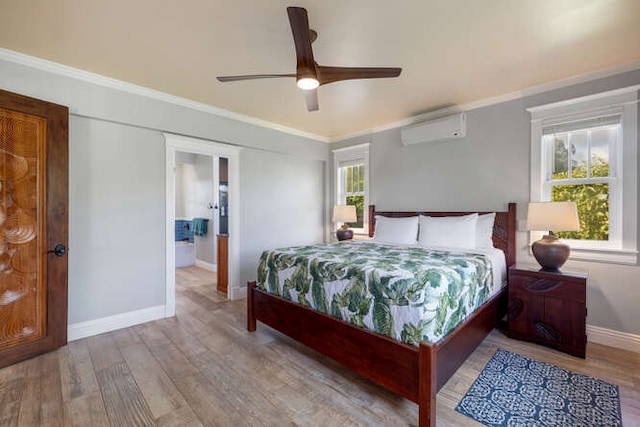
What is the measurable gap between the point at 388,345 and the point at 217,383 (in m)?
1.26

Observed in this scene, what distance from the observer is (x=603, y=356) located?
2379 millimetres

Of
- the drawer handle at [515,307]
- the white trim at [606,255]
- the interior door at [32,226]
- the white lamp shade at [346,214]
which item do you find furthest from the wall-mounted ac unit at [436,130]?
the interior door at [32,226]

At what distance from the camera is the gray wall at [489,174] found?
2.58m

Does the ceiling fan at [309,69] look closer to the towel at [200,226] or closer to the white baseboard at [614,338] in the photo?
the white baseboard at [614,338]

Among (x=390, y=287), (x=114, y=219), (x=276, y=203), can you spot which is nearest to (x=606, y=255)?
(x=390, y=287)

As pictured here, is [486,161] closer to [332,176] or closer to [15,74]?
[332,176]

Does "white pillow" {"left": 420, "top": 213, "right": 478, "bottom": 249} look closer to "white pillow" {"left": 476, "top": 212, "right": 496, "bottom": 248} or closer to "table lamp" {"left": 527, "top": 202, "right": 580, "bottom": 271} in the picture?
"white pillow" {"left": 476, "top": 212, "right": 496, "bottom": 248}

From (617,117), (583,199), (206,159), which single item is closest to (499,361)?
(583,199)

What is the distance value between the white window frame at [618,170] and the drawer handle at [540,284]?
1.93ft

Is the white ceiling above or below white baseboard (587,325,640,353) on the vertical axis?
above

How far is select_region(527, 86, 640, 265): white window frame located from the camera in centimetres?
250

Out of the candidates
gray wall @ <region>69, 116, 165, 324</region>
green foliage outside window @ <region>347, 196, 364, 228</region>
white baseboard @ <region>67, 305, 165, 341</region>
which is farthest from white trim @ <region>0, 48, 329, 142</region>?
white baseboard @ <region>67, 305, 165, 341</region>

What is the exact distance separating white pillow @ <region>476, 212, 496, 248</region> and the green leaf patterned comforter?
52cm

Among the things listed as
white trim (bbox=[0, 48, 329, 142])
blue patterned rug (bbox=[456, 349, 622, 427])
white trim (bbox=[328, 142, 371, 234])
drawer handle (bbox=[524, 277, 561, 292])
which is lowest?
blue patterned rug (bbox=[456, 349, 622, 427])
